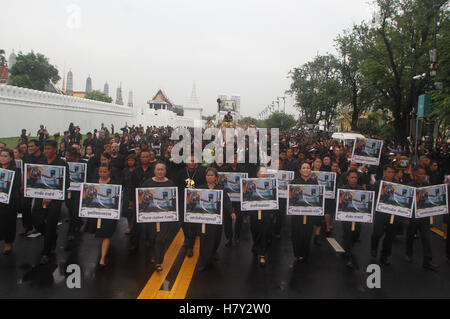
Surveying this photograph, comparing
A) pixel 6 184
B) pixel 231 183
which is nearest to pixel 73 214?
pixel 6 184

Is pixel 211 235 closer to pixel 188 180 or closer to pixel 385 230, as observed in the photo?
pixel 188 180

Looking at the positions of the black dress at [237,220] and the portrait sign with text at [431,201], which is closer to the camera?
the portrait sign with text at [431,201]

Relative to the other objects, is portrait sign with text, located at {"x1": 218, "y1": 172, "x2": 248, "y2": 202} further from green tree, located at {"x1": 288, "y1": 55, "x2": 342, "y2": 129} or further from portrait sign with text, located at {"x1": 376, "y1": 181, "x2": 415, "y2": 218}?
green tree, located at {"x1": 288, "y1": 55, "x2": 342, "y2": 129}

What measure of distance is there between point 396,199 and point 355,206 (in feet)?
2.30

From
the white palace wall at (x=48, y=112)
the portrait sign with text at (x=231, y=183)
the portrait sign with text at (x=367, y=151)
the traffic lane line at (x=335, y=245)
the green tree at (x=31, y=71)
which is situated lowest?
the traffic lane line at (x=335, y=245)

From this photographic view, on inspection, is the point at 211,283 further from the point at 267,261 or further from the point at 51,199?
the point at 51,199

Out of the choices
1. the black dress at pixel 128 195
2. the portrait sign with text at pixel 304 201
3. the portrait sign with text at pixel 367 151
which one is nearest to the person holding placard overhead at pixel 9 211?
the black dress at pixel 128 195

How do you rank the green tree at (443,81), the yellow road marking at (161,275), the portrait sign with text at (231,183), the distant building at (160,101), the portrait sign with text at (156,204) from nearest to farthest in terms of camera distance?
the yellow road marking at (161,275) → the portrait sign with text at (156,204) → the portrait sign with text at (231,183) → the green tree at (443,81) → the distant building at (160,101)

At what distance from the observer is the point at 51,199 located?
6062mm

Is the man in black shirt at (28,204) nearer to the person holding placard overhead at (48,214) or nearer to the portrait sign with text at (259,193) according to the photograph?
the person holding placard overhead at (48,214)

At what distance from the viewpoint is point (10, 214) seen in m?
6.18

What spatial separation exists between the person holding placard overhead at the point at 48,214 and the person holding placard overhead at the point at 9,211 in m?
0.38

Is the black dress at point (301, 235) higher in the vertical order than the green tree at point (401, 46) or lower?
lower

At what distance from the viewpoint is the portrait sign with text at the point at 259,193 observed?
614cm
